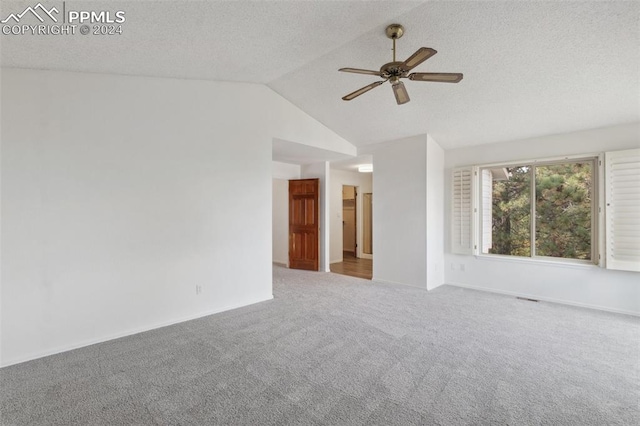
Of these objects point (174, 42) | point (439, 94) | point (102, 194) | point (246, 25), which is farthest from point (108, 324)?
point (439, 94)

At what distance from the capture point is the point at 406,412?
1.86m

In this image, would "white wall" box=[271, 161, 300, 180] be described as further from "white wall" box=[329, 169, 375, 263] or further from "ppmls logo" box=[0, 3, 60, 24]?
"ppmls logo" box=[0, 3, 60, 24]

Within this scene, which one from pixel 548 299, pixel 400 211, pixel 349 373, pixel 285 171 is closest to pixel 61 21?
pixel 349 373

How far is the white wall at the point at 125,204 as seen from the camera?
256 centimetres

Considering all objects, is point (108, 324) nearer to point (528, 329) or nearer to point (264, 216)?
point (264, 216)

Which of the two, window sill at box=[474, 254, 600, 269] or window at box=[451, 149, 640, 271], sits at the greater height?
window at box=[451, 149, 640, 271]

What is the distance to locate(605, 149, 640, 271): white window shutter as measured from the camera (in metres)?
3.51

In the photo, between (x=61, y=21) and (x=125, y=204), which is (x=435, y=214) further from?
(x=61, y=21)

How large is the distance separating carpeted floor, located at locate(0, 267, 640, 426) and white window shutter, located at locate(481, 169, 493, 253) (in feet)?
4.88

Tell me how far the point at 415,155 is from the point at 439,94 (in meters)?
1.26

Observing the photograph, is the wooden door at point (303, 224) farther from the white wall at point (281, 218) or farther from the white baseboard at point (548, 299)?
the white baseboard at point (548, 299)

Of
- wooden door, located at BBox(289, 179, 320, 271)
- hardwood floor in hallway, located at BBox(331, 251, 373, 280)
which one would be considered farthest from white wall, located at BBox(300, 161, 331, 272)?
hardwood floor in hallway, located at BBox(331, 251, 373, 280)

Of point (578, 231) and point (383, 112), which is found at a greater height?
point (383, 112)

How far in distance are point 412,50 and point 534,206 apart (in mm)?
3278
